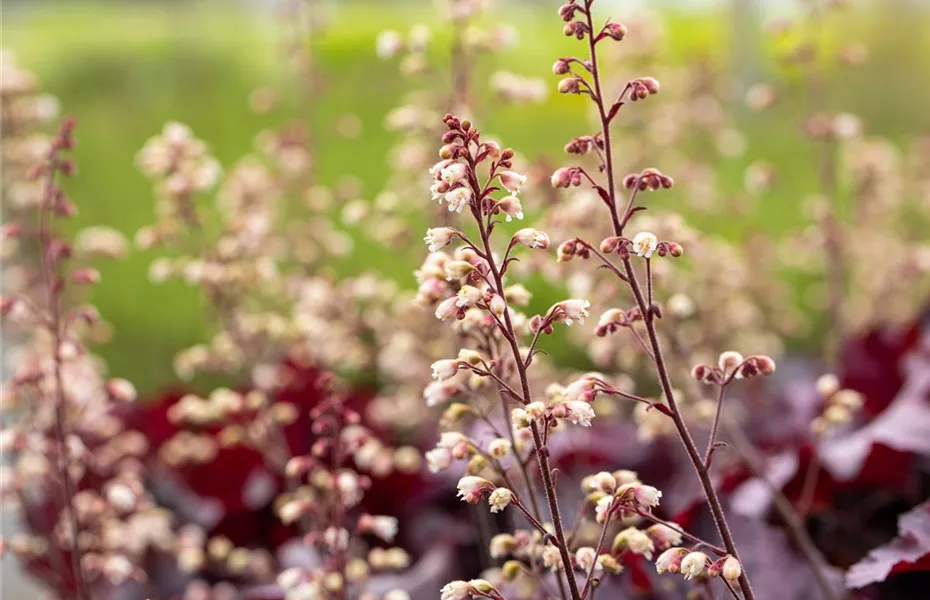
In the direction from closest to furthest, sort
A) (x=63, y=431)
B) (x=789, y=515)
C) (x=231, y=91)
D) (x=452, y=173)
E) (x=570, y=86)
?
(x=452, y=173)
(x=570, y=86)
(x=63, y=431)
(x=789, y=515)
(x=231, y=91)

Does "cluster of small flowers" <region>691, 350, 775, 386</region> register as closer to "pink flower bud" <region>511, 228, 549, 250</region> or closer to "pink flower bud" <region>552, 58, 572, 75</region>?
"pink flower bud" <region>511, 228, 549, 250</region>

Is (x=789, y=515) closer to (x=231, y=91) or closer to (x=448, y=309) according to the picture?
(x=448, y=309)

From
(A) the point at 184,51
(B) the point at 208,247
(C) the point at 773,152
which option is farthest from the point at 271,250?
(C) the point at 773,152

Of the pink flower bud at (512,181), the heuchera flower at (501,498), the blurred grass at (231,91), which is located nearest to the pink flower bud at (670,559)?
the heuchera flower at (501,498)

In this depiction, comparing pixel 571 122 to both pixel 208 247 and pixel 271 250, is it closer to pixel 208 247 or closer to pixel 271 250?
pixel 271 250

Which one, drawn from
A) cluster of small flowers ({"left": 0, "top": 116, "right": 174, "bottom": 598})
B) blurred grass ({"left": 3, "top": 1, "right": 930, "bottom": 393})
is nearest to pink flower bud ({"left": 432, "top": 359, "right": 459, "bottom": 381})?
cluster of small flowers ({"left": 0, "top": 116, "right": 174, "bottom": 598})

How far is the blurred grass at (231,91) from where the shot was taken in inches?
161

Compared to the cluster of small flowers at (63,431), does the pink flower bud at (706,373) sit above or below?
below

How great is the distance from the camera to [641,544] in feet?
3.67

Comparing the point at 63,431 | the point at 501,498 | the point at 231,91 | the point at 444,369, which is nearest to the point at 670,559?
the point at 501,498

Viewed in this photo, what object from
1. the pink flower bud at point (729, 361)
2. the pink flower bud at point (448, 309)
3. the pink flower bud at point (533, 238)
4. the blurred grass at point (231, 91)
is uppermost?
the blurred grass at point (231, 91)

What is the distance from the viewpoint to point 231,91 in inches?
187

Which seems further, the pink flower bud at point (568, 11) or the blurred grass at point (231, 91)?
the blurred grass at point (231, 91)

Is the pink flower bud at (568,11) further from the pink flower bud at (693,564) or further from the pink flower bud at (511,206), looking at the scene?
the pink flower bud at (693,564)
